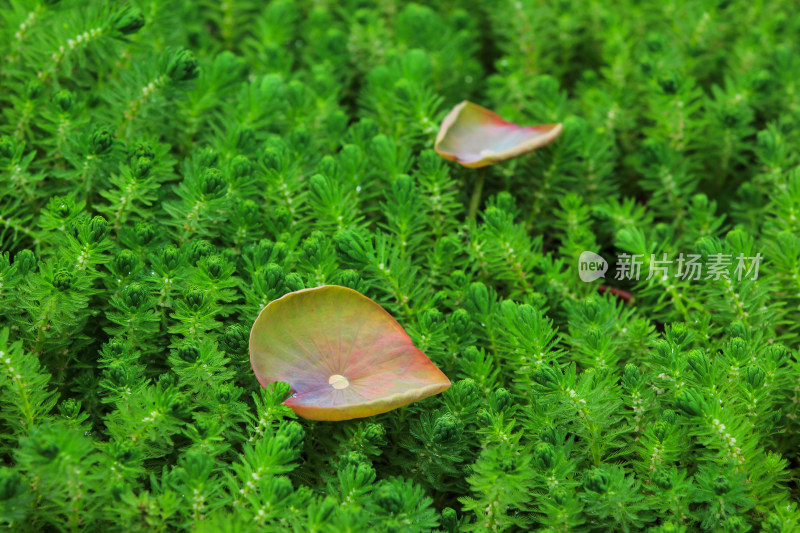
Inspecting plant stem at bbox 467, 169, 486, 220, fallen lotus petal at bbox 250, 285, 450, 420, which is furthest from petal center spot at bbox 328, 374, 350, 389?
plant stem at bbox 467, 169, 486, 220

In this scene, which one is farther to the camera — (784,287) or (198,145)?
(198,145)

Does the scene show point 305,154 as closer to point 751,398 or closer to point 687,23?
point 751,398

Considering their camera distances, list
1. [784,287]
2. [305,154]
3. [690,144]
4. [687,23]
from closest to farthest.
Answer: [784,287], [305,154], [690,144], [687,23]

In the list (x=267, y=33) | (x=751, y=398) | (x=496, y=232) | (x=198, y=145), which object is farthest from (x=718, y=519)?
(x=267, y=33)
